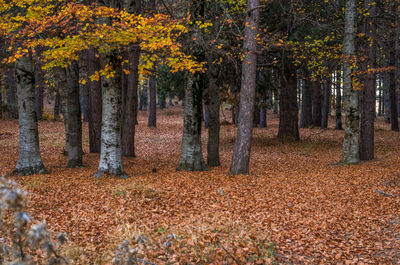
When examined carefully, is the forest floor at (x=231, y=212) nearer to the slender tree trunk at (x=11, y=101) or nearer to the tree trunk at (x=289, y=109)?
the tree trunk at (x=289, y=109)

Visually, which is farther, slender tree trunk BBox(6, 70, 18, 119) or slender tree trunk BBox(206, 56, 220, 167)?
slender tree trunk BBox(6, 70, 18, 119)

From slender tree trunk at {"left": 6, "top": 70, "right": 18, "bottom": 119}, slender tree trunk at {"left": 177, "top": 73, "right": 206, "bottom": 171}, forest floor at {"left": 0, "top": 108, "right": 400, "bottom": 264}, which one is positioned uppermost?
slender tree trunk at {"left": 6, "top": 70, "right": 18, "bottom": 119}

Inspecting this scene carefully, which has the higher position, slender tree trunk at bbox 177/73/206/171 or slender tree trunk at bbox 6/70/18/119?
slender tree trunk at bbox 6/70/18/119

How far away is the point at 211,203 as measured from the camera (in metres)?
7.95

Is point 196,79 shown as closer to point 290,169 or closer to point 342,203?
point 290,169

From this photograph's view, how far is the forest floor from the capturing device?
542 cm

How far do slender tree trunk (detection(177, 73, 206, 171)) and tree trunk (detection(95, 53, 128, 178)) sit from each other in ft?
7.98

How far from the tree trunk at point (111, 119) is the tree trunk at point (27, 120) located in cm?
225

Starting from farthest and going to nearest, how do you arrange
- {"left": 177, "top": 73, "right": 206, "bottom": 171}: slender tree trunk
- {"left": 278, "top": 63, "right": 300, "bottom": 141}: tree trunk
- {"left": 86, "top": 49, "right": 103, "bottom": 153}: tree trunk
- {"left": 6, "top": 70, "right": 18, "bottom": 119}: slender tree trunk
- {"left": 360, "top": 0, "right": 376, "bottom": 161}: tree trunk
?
{"left": 6, "top": 70, "right": 18, "bottom": 119}: slender tree trunk
{"left": 278, "top": 63, "right": 300, "bottom": 141}: tree trunk
{"left": 86, "top": 49, "right": 103, "bottom": 153}: tree trunk
{"left": 360, "top": 0, "right": 376, "bottom": 161}: tree trunk
{"left": 177, "top": 73, "right": 206, "bottom": 171}: slender tree trunk

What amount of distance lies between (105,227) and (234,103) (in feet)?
45.2

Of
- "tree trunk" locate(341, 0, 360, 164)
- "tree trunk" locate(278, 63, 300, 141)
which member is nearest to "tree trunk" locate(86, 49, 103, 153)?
"tree trunk" locate(341, 0, 360, 164)

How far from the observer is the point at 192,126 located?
11.4m

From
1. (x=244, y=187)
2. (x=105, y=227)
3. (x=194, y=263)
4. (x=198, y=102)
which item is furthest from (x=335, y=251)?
(x=198, y=102)

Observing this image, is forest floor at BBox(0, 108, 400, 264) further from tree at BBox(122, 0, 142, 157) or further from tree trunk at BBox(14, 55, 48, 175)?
tree at BBox(122, 0, 142, 157)
